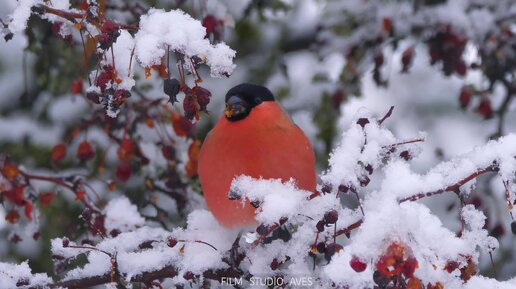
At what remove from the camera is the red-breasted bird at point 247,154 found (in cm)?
213

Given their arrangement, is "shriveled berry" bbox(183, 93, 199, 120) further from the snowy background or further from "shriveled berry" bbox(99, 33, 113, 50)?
"shriveled berry" bbox(99, 33, 113, 50)

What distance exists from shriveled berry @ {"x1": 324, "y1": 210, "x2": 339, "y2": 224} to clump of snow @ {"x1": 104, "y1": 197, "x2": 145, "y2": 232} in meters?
0.91

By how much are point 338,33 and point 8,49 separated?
5.08ft

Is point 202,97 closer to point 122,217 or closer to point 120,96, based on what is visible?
point 120,96

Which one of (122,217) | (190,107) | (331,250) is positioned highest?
(122,217)

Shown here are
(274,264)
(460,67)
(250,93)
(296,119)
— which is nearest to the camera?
(274,264)

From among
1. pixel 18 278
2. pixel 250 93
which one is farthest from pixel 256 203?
pixel 250 93

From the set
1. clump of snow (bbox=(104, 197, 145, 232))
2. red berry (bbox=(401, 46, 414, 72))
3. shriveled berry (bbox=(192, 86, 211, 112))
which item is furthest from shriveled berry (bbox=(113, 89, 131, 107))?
red berry (bbox=(401, 46, 414, 72))

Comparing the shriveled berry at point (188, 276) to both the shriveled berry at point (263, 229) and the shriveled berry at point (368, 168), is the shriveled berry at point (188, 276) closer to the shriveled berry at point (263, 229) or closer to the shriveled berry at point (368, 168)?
the shriveled berry at point (263, 229)

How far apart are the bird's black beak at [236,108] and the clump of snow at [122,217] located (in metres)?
0.37

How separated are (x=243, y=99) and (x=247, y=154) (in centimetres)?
22

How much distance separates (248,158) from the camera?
84.2 inches

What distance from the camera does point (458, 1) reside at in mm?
3217

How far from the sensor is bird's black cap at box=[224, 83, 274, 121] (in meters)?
2.25
